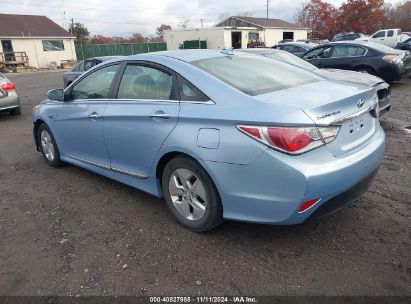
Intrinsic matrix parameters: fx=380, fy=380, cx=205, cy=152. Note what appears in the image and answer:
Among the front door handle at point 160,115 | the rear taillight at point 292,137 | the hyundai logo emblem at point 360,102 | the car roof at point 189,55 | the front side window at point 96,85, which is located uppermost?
the car roof at point 189,55

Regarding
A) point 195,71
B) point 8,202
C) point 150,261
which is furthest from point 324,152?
point 8,202

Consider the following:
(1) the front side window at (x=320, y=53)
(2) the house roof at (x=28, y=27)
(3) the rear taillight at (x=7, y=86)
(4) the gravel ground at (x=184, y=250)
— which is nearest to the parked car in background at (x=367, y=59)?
(1) the front side window at (x=320, y=53)

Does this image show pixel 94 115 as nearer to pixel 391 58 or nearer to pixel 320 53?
pixel 391 58

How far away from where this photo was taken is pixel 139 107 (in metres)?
3.64

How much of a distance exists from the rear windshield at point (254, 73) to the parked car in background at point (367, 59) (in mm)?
7607

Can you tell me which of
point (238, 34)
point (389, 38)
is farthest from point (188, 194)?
point (238, 34)

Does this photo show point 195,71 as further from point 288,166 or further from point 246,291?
point 246,291

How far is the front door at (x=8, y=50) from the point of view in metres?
37.7

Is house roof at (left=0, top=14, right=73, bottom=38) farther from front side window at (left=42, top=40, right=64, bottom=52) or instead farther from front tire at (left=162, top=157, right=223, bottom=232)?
front tire at (left=162, top=157, right=223, bottom=232)

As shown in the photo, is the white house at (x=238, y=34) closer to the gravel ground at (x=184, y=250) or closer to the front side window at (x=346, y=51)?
the front side window at (x=346, y=51)

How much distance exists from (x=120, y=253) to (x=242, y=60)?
2.18 m

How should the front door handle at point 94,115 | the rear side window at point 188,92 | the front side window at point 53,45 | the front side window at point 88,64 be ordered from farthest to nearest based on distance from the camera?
1. the front side window at point 53,45
2. the front side window at point 88,64
3. the front door handle at point 94,115
4. the rear side window at point 188,92

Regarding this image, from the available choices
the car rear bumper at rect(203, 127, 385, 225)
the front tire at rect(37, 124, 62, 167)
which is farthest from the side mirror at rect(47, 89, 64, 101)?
the car rear bumper at rect(203, 127, 385, 225)

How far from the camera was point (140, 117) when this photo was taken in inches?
141
